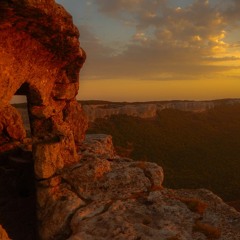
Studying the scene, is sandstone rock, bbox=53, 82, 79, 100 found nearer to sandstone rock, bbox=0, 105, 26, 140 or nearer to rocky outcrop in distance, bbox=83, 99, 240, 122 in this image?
sandstone rock, bbox=0, 105, 26, 140

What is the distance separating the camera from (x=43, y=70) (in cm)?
1830

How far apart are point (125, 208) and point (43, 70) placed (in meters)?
8.20

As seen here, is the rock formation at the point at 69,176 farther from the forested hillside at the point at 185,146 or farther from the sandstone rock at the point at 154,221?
the forested hillside at the point at 185,146

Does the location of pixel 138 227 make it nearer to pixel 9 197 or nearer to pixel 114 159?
pixel 114 159

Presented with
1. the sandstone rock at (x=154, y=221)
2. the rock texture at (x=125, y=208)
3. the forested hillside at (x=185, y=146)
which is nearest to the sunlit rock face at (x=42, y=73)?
the rock texture at (x=125, y=208)

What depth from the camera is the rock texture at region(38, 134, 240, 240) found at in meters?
13.8

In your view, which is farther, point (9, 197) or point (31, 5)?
point (9, 197)

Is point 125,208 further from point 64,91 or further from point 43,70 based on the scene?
point 64,91

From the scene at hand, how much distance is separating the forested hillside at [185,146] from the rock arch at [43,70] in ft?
115

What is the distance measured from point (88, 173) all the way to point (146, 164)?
3.59 metres

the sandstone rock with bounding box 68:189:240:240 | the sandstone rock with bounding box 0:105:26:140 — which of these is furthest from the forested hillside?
the sandstone rock with bounding box 68:189:240:240

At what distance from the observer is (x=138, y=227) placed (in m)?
13.9

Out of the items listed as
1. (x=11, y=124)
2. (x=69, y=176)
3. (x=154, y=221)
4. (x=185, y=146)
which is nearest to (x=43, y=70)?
(x=69, y=176)

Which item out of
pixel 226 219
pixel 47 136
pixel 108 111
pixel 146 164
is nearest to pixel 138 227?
pixel 226 219
